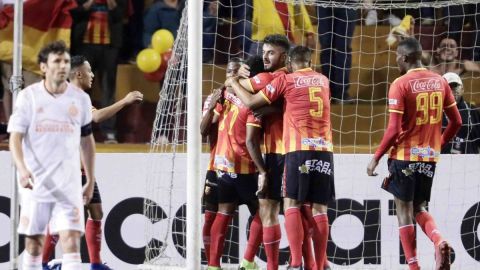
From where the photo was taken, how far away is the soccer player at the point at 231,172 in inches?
439

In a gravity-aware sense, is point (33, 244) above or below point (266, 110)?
below

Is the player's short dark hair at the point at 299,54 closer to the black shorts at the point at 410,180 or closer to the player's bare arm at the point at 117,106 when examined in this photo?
the black shorts at the point at 410,180

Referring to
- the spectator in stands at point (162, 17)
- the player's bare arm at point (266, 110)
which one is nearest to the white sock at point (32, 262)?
the player's bare arm at point (266, 110)

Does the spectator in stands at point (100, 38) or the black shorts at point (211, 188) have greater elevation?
the spectator in stands at point (100, 38)

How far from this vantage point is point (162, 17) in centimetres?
1464

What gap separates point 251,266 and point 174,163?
69.5 inches

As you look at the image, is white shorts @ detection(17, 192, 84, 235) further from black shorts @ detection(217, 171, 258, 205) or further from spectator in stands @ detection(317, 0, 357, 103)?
spectator in stands @ detection(317, 0, 357, 103)

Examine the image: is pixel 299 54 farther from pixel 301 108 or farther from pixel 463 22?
pixel 463 22

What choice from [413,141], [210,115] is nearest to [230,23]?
[210,115]

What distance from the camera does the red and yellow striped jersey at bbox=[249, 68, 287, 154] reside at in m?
10.5

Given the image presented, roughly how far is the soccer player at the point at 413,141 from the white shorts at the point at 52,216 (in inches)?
118

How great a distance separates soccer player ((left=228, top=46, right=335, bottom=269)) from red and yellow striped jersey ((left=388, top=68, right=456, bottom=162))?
716 millimetres

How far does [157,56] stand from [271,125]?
153 inches

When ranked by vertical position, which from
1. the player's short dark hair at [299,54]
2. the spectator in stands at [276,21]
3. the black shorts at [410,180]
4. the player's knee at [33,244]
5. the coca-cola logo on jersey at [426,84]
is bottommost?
the player's knee at [33,244]
